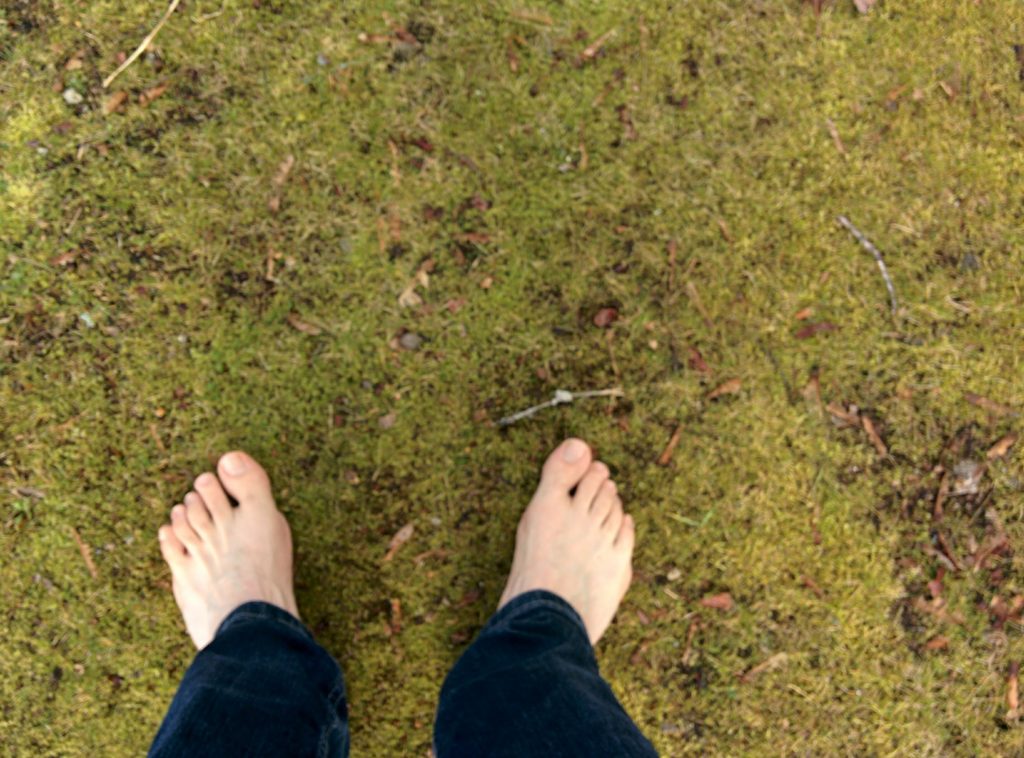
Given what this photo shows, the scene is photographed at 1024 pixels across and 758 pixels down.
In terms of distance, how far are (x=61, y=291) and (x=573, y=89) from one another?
6.20ft

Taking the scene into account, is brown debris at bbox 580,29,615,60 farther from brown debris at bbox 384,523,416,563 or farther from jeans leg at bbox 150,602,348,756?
jeans leg at bbox 150,602,348,756

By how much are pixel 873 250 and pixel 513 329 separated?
133cm

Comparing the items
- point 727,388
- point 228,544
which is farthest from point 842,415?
point 228,544

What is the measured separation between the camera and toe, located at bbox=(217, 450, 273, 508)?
223 centimetres

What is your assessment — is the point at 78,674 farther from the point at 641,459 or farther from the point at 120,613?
the point at 641,459

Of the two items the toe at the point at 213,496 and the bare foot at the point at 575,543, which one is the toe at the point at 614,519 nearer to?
the bare foot at the point at 575,543

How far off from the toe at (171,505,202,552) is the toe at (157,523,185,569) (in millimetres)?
14

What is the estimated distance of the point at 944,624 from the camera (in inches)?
94.0

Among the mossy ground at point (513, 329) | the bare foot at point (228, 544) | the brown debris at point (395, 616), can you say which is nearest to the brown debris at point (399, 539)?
the mossy ground at point (513, 329)

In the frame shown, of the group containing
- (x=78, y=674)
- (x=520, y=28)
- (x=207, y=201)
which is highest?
(x=520, y=28)

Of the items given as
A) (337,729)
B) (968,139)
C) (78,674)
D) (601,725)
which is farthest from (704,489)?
(78,674)

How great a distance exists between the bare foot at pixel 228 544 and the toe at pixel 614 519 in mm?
1099

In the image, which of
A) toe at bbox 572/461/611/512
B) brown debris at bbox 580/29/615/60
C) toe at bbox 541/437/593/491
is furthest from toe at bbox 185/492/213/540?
brown debris at bbox 580/29/615/60

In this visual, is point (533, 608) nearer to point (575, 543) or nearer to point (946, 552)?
point (575, 543)
